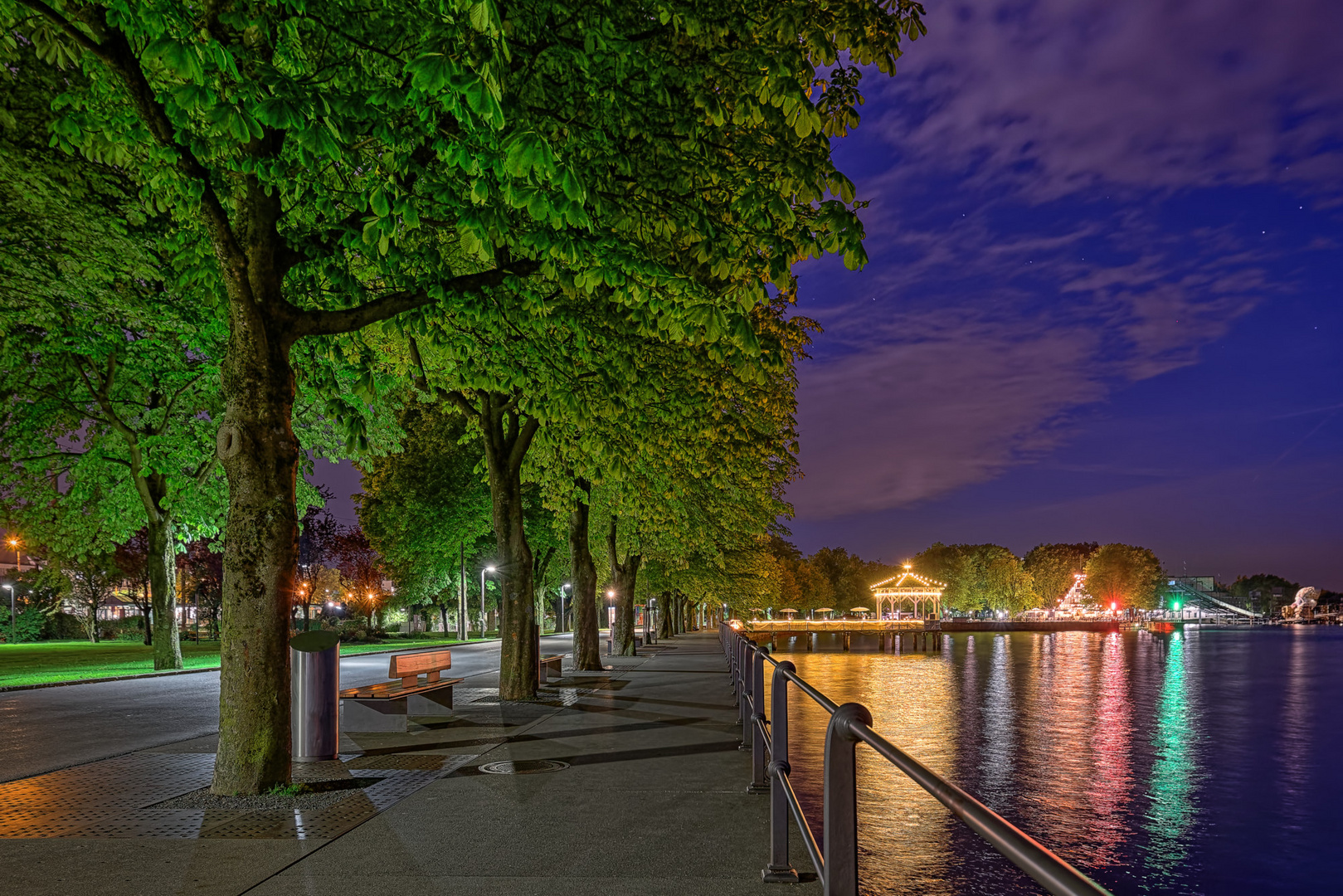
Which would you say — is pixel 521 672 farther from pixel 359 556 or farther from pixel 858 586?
pixel 858 586

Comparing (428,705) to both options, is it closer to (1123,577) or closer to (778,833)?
(778,833)

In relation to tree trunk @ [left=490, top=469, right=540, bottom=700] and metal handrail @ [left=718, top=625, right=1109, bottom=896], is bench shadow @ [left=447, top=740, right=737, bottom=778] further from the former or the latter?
tree trunk @ [left=490, top=469, right=540, bottom=700]

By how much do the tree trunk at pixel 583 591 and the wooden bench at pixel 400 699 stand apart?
26.8 ft

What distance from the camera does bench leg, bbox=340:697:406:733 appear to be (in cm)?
1334

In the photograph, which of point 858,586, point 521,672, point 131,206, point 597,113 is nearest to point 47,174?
point 131,206

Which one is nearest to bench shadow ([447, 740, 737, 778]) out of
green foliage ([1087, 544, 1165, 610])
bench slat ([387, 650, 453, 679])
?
bench slat ([387, 650, 453, 679])

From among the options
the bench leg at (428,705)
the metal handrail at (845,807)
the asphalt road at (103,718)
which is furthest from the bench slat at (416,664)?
the metal handrail at (845,807)

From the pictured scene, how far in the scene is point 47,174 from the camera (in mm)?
18500

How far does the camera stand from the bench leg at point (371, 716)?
13.3 metres

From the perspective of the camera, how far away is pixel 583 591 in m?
25.8

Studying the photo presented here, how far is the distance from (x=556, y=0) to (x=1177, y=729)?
35.3 metres

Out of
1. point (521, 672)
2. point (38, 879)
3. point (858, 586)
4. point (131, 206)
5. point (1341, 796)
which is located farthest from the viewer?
point (858, 586)

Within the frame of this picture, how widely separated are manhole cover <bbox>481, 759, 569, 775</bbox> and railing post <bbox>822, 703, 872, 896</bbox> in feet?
21.6

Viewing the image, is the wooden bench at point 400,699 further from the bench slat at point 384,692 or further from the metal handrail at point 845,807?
the metal handrail at point 845,807
